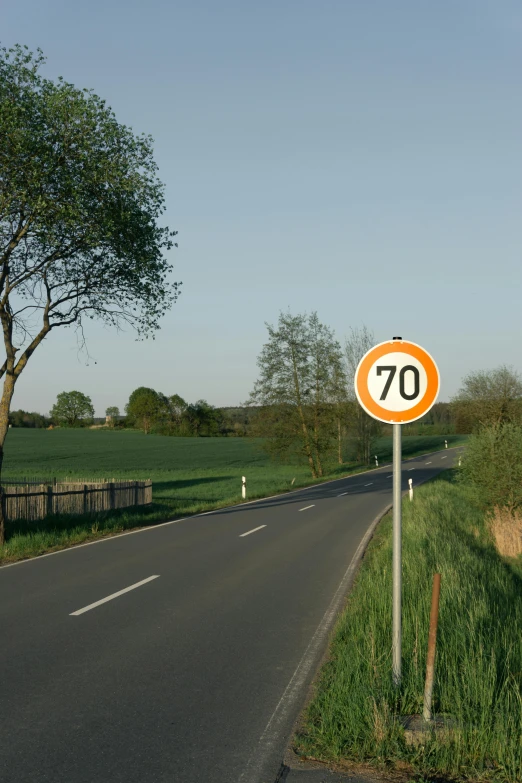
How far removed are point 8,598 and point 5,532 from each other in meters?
7.10

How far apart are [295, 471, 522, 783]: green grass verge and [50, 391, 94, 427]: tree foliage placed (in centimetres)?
14354

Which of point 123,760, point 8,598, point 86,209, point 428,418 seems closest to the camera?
point 123,760

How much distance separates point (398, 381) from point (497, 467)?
704 inches

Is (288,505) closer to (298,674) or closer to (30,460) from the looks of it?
(298,674)

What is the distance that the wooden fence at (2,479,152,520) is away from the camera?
17875mm

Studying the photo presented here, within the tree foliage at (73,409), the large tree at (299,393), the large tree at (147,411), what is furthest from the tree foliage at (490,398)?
the tree foliage at (73,409)

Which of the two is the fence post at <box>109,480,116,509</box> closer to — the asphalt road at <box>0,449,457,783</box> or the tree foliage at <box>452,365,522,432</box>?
the asphalt road at <box>0,449,457,783</box>

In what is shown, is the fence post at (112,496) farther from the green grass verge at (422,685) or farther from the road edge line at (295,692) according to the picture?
the green grass verge at (422,685)

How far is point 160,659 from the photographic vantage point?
6473 mm

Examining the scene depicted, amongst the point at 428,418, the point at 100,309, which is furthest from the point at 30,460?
the point at 428,418

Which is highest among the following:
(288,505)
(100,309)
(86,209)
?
(86,209)

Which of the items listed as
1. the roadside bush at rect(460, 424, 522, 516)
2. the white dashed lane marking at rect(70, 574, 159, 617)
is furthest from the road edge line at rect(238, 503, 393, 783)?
the roadside bush at rect(460, 424, 522, 516)

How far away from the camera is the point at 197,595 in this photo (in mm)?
9422

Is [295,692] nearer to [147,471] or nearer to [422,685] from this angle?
[422,685]
